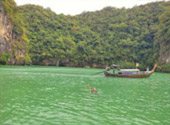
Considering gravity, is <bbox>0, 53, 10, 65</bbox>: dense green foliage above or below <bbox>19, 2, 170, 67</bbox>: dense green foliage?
below

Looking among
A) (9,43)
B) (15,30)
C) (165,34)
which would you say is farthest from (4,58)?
(165,34)

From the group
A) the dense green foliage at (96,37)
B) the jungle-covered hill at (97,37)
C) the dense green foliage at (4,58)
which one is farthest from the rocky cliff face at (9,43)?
the dense green foliage at (96,37)

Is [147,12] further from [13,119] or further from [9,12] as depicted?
[13,119]

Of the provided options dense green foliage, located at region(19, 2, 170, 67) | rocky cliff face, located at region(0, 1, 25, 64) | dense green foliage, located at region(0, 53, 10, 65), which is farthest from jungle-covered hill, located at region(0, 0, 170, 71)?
dense green foliage, located at region(0, 53, 10, 65)

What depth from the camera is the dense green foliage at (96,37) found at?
3447 inches

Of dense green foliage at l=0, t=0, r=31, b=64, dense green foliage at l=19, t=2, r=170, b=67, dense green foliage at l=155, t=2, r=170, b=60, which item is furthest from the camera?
dense green foliage at l=19, t=2, r=170, b=67

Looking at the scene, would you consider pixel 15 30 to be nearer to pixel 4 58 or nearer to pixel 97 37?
pixel 4 58

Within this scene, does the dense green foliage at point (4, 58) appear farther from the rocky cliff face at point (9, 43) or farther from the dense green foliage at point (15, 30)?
the dense green foliage at point (15, 30)

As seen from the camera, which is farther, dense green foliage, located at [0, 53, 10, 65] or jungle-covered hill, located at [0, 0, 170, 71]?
jungle-covered hill, located at [0, 0, 170, 71]

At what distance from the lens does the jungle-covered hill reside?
8688cm

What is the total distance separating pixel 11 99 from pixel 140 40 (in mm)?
84205

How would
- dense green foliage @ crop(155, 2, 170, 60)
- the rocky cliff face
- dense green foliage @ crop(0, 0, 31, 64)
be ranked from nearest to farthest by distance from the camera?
the rocky cliff face, dense green foliage @ crop(155, 2, 170, 60), dense green foliage @ crop(0, 0, 31, 64)

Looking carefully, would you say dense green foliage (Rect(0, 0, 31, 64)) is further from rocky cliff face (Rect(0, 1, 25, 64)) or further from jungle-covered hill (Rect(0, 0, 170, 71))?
jungle-covered hill (Rect(0, 0, 170, 71))

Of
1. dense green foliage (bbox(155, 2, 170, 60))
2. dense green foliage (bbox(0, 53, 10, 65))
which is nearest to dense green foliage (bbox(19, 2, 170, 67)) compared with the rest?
dense green foliage (bbox(155, 2, 170, 60))
